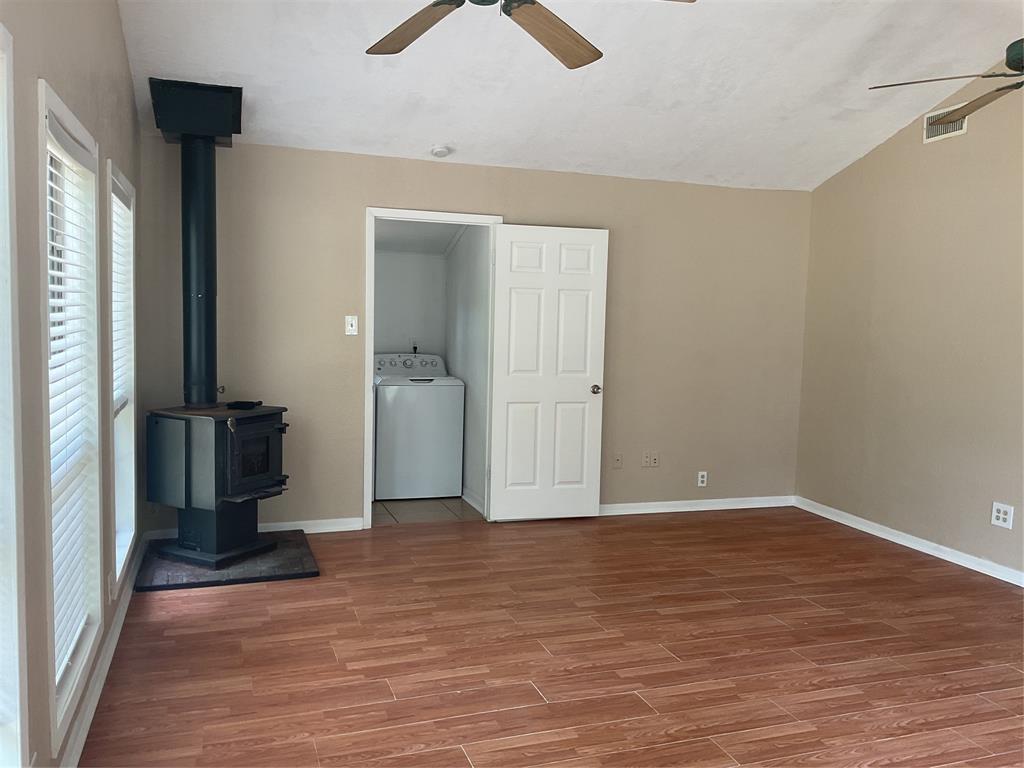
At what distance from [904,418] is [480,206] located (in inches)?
119

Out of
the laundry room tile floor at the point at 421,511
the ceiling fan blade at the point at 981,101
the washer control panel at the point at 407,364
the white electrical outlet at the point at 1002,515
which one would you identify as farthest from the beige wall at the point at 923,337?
the washer control panel at the point at 407,364

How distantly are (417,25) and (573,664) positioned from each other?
7.91 feet

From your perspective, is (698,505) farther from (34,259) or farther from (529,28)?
(34,259)

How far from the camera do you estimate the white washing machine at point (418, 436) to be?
221 inches

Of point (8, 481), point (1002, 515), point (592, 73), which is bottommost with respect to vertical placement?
point (1002, 515)

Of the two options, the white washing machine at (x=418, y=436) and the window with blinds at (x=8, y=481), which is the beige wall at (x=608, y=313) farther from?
the window with blinds at (x=8, y=481)

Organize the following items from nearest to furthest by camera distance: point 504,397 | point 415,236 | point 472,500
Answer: point 504,397
point 472,500
point 415,236

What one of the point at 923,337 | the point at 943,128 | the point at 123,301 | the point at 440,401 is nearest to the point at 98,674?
the point at 123,301

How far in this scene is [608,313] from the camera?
5.35 m

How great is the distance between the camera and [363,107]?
4.25 m

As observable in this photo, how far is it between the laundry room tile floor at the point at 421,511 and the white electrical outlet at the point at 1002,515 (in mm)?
3072

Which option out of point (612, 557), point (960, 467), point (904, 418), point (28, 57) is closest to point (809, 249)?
point (904, 418)

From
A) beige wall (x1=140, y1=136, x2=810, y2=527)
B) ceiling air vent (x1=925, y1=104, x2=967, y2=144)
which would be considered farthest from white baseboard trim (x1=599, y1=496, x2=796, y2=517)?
ceiling air vent (x1=925, y1=104, x2=967, y2=144)

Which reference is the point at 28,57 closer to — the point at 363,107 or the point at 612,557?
the point at 363,107
